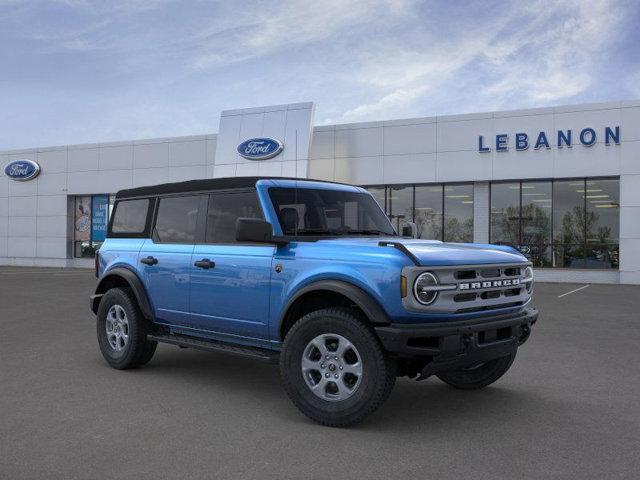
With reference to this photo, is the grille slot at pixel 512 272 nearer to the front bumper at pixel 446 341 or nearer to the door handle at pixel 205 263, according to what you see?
the front bumper at pixel 446 341

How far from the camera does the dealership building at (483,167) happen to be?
22.2 meters

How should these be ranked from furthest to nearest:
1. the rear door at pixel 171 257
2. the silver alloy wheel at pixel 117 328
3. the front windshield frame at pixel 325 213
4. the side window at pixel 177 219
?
the silver alloy wheel at pixel 117 328 < the side window at pixel 177 219 < the rear door at pixel 171 257 < the front windshield frame at pixel 325 213

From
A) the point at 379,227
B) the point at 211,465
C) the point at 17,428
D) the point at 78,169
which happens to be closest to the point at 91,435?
the point at 17,428

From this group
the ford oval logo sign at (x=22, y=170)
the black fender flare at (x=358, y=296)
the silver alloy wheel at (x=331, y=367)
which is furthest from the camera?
the ford oval logo sign at (x=22, y=170)

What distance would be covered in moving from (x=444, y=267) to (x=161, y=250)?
309cm

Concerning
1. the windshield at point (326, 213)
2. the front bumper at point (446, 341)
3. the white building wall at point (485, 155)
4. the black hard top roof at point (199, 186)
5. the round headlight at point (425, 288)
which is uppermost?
the white building wall at point (485, 155)

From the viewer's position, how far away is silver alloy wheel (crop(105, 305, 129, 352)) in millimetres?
6723

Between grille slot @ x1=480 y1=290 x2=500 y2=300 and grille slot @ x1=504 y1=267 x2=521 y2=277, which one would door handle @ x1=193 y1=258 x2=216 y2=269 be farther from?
grille slot @ x1=504 y1=267 x2=521 y2=277

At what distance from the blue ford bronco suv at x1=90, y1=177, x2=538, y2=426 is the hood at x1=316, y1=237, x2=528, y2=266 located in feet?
0.05

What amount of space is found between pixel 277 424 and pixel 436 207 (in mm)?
20817

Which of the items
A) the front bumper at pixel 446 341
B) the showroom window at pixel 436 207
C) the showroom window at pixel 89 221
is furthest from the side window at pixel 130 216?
the showroom window at pixel 89 221

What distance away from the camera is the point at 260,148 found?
26.1 m

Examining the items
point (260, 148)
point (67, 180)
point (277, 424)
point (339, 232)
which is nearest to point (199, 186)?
point (339, 232)

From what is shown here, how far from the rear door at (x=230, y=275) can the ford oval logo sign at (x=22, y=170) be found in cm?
3024
